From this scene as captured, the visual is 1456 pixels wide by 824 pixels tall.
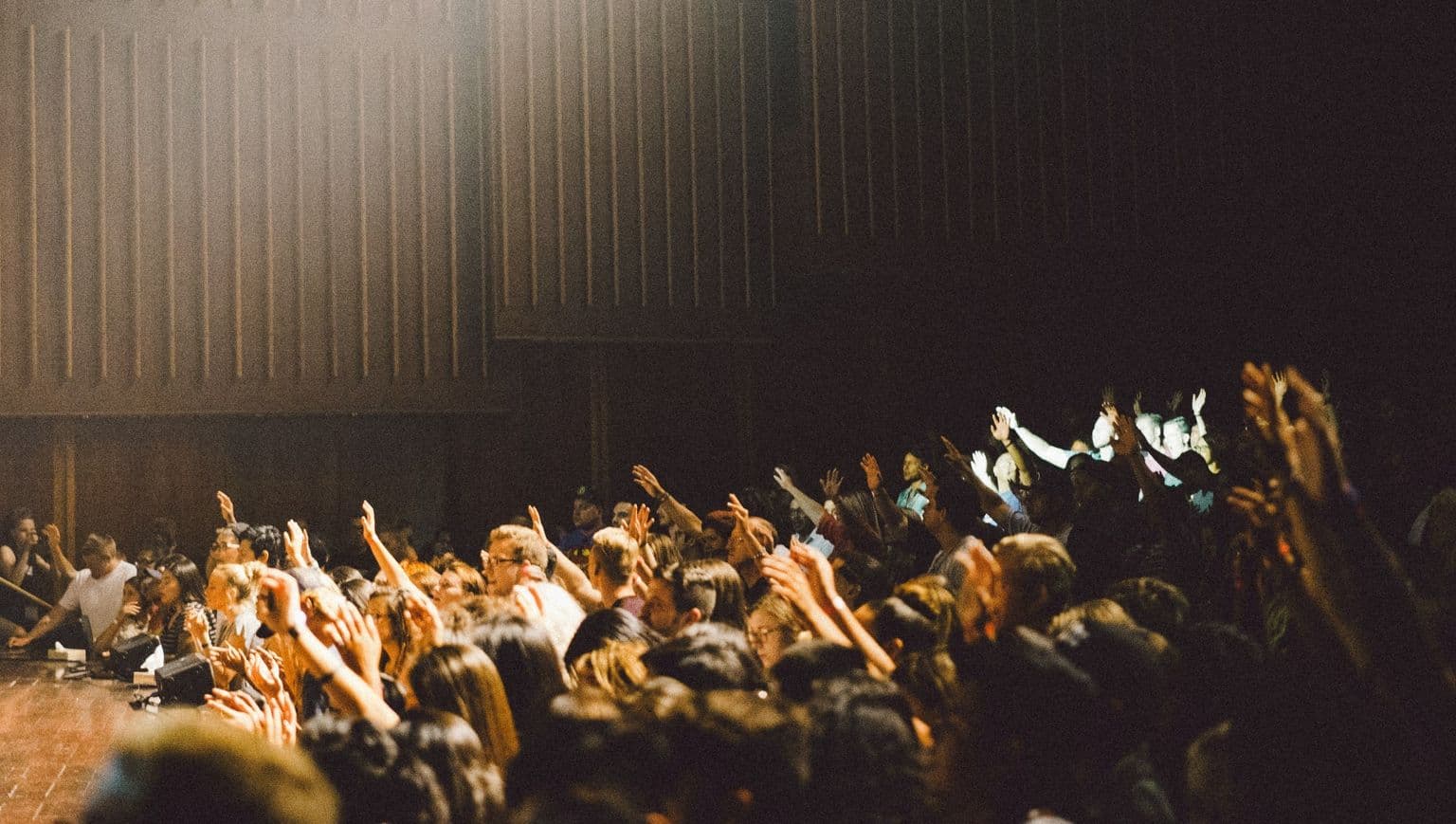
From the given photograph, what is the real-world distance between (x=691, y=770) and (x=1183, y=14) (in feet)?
40.8

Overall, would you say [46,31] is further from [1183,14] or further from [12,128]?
[1183,14]

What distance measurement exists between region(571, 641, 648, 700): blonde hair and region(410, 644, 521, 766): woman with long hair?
25cm

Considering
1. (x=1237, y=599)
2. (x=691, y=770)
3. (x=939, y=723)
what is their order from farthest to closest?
(x=1237, y=599)
(x=939, y=723)
(x=691, y=770)

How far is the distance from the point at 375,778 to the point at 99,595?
9.04 metres

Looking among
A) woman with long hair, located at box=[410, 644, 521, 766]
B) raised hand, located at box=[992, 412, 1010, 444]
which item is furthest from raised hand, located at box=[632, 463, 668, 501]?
woman with long hair, located at box=[410, 644, 521, 766]

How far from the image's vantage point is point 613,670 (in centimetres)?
313

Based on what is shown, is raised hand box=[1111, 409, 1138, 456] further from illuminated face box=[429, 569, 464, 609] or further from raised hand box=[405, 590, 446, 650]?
raised hand box=[405, 590, 446, 650]

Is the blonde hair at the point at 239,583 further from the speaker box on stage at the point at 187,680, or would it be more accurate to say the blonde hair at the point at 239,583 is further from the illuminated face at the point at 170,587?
the illuminated face at the point at 170,587

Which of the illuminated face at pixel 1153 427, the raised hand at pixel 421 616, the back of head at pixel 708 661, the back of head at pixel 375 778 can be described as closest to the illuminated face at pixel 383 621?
the raised hand at pixel 421 616

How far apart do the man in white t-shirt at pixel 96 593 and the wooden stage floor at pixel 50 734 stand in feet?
1.09

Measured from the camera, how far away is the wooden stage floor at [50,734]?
5.82 m

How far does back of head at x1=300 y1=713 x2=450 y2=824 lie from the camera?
2.14 metres

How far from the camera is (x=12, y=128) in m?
11.4

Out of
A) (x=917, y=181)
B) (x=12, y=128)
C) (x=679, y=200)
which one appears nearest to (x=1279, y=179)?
(x=917, y=181)
